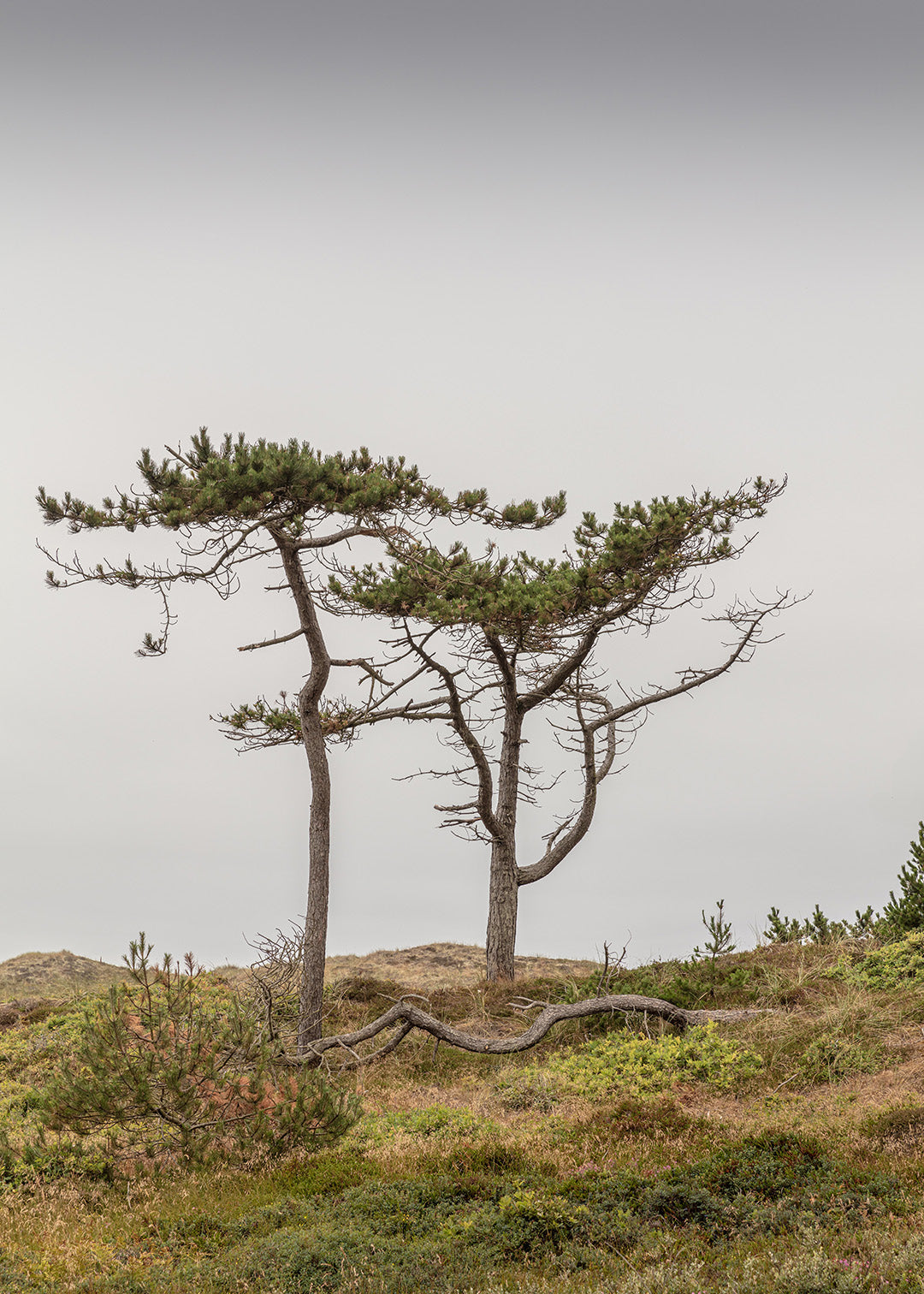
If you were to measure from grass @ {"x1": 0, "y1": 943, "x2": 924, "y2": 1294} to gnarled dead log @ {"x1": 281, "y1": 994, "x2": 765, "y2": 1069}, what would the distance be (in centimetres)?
42

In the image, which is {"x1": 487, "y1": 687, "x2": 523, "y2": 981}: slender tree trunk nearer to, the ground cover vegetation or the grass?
the ground cover vegetation

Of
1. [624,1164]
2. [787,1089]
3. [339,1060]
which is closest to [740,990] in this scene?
[787,1089]

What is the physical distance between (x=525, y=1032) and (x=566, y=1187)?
7.27 metres

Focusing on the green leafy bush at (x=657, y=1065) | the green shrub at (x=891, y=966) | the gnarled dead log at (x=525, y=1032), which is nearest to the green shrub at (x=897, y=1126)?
the green leafy bush at (x=657, y=1065)

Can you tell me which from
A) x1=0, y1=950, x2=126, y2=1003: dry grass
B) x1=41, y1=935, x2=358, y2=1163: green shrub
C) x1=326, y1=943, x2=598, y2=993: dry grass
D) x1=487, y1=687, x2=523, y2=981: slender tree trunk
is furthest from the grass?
x1=0, y1=950, x2=126, y2=1003: dry grass

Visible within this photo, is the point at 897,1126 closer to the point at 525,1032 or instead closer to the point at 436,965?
the point at 525,1032

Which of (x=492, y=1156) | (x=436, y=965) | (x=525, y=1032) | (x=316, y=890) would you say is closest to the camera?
(x=492, y=1156)

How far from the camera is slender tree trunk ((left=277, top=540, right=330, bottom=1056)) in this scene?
1595 cm

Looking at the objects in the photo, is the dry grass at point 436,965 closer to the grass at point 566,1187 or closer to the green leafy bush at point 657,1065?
the green leafy bush at point 657,1065

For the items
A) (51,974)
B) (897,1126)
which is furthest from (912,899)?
(51,974)

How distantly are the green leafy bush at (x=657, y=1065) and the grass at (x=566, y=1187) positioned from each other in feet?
0.13

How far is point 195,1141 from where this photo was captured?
10.0 metres

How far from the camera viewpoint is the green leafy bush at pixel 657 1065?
1259cm

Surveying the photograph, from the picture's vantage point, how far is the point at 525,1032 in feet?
49.7
